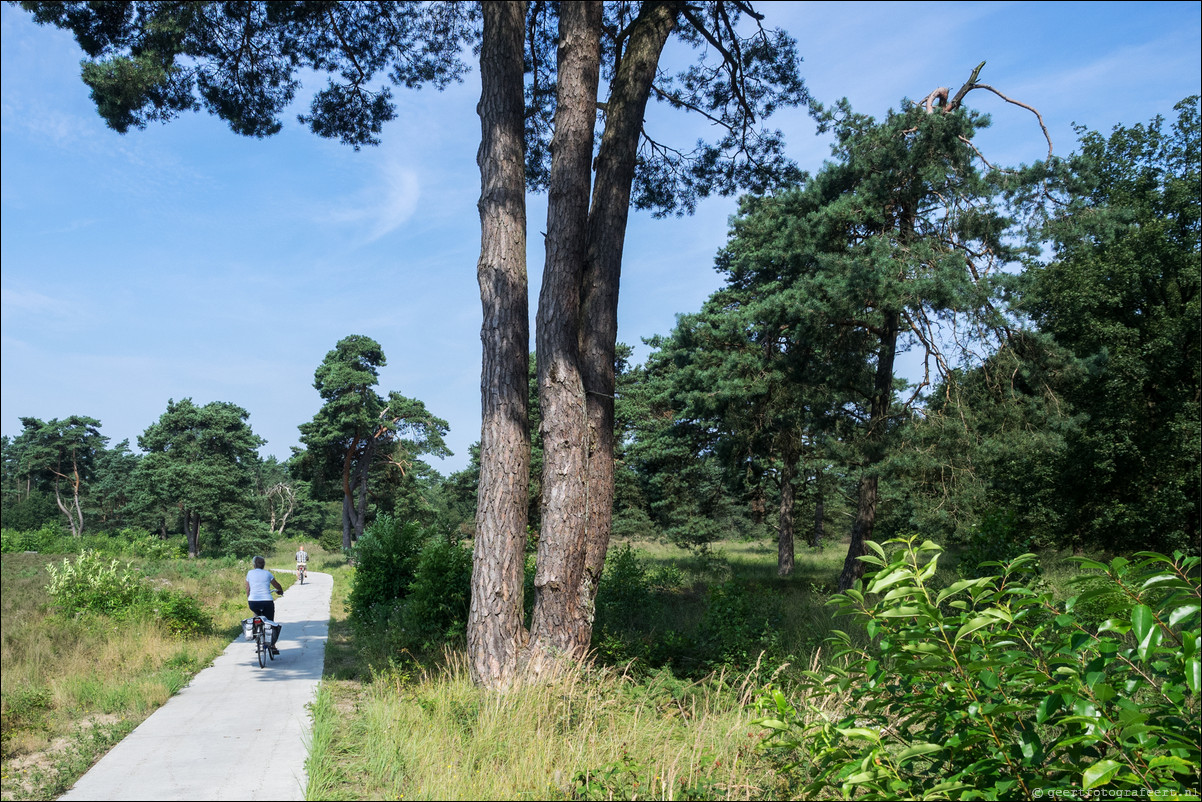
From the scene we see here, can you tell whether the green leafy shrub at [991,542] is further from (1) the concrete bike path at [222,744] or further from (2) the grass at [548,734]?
(1) the concrete bike path at [222,744]

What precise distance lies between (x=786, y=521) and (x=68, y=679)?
18.1 meters

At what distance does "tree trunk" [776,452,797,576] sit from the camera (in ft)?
68.3

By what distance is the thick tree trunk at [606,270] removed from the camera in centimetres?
774

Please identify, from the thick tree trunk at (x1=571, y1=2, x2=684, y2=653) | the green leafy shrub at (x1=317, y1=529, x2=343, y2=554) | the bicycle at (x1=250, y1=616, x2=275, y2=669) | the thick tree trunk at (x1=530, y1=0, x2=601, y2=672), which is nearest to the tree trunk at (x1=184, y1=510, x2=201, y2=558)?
the green leafy shrub at (x1=317, y1=529, x2=343, y2=554)

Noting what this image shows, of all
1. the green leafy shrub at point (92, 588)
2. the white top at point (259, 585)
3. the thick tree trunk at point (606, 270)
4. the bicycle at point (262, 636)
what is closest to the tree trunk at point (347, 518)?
the green leafy shrub at point (92, 588)

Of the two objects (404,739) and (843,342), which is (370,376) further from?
(404,739)

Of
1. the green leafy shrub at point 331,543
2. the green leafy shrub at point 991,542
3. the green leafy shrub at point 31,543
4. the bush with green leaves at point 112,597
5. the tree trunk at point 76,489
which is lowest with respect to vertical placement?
the green leafy shrub at point 331,543

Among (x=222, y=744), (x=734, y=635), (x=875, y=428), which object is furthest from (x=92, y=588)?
(x=875, y=428)

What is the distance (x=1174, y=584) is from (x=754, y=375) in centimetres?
1481

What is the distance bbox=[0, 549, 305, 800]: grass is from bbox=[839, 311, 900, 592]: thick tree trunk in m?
12.3

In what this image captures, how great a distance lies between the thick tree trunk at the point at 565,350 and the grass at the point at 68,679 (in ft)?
12.8

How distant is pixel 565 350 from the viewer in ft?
24.7

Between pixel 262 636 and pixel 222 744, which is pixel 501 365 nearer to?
pixel 222 744

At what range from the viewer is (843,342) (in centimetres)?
1541
